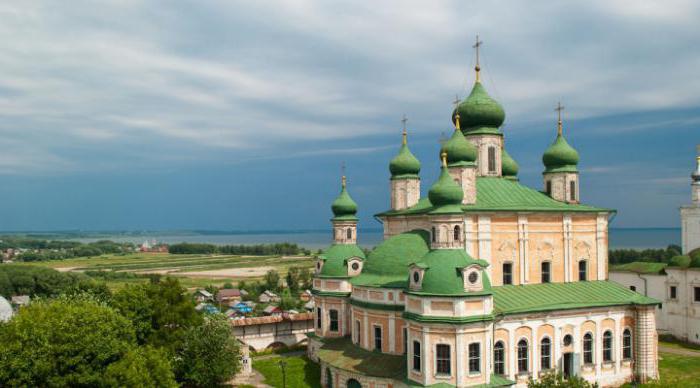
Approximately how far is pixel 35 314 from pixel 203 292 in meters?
53.5

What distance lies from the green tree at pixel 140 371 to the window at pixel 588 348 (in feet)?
61.2

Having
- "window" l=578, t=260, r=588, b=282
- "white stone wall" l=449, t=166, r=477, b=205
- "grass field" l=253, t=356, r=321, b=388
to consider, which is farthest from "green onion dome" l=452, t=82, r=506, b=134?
"grass field" l=253, t=356, r=321, b=388

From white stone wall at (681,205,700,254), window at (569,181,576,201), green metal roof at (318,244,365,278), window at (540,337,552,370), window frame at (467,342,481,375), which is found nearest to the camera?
window frame at (467,342,481,375)

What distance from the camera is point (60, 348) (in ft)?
71.8

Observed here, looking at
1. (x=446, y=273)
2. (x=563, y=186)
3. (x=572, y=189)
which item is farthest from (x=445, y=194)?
(x=572, y=189)

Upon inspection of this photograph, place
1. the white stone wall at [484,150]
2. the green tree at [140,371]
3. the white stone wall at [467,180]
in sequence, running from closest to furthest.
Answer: the green tree at [140,371] → the white stone wall at [467,180] → the white stone wall at [484,150]

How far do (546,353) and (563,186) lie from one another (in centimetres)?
1009

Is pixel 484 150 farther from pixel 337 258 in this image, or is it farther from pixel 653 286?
pixel 653 286

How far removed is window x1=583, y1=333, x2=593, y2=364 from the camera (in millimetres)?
27703

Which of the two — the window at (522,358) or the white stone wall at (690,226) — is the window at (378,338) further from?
the white stone wall at (690,226)

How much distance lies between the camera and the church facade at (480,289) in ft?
74.9

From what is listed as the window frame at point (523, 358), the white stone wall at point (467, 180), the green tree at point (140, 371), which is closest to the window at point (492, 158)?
the white stone wall at point (467, 180)

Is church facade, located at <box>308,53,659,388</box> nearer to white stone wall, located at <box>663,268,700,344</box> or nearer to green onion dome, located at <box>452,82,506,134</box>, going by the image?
green onion dome, located at <box>452,82,506,134</box>

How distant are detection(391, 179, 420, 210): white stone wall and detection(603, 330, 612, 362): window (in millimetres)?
12074
